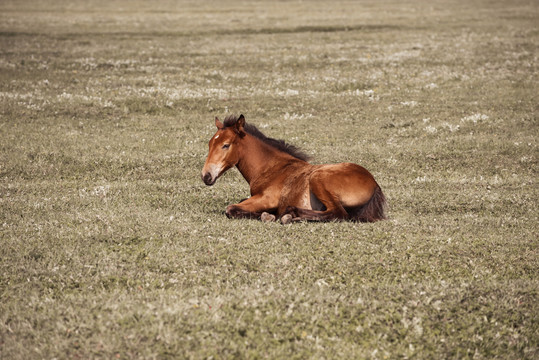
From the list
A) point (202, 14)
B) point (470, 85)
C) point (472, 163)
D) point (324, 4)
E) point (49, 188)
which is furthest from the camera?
point (324, 4)

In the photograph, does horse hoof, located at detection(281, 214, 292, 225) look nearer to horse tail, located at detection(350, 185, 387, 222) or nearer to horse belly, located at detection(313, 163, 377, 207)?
horse belly, located at detection(313, 163, 377, 207)

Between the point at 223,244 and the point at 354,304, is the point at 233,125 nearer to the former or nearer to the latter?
the point at 223,244

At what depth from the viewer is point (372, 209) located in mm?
→ 11547

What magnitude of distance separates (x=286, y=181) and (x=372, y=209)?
1.89 m

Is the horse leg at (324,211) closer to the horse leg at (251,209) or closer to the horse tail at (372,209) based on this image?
the horse tail at (372,209)

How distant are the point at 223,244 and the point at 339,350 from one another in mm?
3547

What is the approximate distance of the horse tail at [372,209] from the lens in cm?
1144

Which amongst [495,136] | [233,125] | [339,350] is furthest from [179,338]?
[495,136]

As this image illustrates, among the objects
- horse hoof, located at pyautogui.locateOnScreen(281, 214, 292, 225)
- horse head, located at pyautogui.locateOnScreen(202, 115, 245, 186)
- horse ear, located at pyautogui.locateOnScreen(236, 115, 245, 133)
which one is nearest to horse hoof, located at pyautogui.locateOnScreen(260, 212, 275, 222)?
horse hoof, located at pyautogui.locateOnScreen(281, 214, 292, 225)

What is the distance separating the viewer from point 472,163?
682 inches

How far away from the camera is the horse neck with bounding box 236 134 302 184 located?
39.7 ft

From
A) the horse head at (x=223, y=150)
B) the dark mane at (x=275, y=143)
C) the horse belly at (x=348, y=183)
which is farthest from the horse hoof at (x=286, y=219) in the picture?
the dark mane at (x=275, y=143)

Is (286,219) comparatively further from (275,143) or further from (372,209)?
(275,143)

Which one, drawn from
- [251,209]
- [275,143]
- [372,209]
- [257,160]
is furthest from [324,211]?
[275,143]
